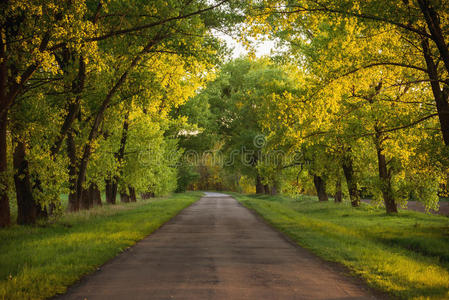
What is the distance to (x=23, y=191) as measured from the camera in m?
15.7

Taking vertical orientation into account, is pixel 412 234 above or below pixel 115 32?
below

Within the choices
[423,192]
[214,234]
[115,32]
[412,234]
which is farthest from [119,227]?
[423,192]

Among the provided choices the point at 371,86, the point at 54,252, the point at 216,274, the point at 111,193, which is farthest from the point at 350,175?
the point at 54,252

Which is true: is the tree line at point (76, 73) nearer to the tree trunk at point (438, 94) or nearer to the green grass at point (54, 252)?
the green grass at point (54, 252)

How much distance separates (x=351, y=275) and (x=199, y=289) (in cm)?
347

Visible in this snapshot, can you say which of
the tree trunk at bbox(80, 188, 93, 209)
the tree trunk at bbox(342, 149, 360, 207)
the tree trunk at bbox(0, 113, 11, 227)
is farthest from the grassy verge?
the tree trunk at bbox(80, 188, 93, 209)

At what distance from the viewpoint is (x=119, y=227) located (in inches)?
621

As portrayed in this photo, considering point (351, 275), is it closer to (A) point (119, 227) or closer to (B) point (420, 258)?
(B) point (420, 258)

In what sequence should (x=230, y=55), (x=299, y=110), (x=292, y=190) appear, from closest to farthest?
(x=299, y=110)
(x=230, y=55)
(x=292, y=190)

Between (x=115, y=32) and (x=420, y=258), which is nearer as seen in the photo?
(x=420, y=258)

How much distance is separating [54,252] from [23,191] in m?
6.65

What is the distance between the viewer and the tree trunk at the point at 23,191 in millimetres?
15422

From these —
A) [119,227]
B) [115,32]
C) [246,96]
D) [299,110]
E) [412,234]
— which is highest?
[246,96]

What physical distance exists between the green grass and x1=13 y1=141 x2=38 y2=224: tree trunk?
78cm
